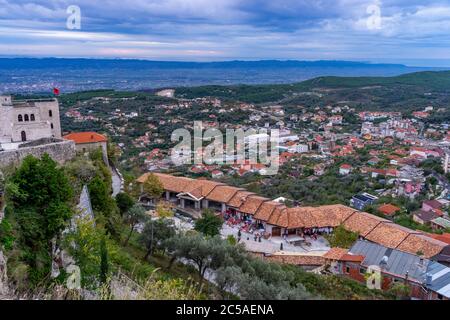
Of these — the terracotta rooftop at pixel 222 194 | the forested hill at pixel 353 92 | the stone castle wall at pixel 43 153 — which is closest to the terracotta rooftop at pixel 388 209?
the terracotta rooftop at pixel 222 194

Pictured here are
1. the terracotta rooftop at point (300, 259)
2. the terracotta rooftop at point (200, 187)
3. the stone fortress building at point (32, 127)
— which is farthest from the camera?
the terracotta rooftop at point (200, 187)

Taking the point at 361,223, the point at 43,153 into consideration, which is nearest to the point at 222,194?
the point at 361,223

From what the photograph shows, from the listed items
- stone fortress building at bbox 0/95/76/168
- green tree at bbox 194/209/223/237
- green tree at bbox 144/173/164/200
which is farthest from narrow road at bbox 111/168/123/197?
green tree at bbox 194/209/223/237

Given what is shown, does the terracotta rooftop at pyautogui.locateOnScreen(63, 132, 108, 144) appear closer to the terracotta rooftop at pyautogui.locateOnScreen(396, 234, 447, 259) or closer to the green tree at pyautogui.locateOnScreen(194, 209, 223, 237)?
the green tree at pyautogui.locateOnScreen(194, 209, 223, 237)

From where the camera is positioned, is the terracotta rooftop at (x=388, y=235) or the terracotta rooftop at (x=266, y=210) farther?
the terracotta rooftop at (x=266, y=210)

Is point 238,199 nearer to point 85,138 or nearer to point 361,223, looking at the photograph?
point 361,223

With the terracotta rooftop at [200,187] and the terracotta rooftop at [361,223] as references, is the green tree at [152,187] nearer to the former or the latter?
the terracotta rooftop at [200,187]

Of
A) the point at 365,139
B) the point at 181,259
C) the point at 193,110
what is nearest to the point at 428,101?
the point at 365,139
